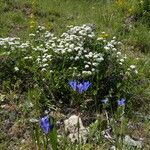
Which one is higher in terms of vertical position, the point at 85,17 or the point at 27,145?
the point at 27,145

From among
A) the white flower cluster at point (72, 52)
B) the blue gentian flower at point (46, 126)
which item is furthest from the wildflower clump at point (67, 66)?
the blue gentian flower at point (46, 126)

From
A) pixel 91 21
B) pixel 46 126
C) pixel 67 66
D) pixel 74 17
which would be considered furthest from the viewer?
pixel 74 17

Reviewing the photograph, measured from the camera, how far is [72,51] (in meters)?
5.36

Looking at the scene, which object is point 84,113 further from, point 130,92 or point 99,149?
point 99,149

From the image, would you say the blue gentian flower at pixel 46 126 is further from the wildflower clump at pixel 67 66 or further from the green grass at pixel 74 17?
the green grass at pixel 74 17

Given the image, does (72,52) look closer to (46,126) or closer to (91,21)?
(91,21)

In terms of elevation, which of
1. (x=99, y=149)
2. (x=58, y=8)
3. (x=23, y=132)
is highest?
(x=99, y=149)

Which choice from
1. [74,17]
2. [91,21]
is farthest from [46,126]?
[74,17]

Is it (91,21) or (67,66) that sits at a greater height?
(67,66)

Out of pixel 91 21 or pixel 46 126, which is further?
pixel 91 21

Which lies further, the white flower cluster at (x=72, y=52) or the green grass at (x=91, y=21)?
the green grass at (x=91, y=21)

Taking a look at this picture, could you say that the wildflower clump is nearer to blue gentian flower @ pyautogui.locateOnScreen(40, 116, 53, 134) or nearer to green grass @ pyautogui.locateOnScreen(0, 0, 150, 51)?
green grass @ pyautogui.locateOnScreen(0, 0, 150, 51)

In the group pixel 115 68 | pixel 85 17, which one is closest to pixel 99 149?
pixel 115 68

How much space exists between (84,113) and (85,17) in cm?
335
